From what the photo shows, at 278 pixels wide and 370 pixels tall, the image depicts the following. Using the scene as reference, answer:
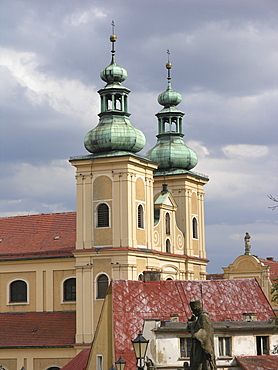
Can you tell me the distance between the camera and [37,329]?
50.7m

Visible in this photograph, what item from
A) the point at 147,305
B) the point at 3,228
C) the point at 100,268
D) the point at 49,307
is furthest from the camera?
the point at 3,228

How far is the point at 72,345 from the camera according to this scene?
48.6 m

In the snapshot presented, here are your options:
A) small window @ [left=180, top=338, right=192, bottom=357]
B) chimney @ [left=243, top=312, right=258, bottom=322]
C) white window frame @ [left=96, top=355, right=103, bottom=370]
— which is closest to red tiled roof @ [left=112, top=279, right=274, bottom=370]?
chimney @ [left=243, top=312, right=258, bottom=322]

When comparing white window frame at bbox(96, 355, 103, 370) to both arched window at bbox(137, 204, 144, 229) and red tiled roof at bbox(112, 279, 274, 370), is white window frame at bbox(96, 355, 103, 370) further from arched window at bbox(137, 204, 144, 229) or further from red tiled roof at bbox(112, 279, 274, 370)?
arched window at bbox(137, 204, 144, 229)

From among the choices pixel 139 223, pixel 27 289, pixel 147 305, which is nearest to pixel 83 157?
pixel 139 223

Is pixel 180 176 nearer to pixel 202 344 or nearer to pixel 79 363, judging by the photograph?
pixel 79 363

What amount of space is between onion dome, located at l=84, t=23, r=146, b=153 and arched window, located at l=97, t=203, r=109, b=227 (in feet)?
10.7

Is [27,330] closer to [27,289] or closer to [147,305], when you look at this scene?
[27,289]

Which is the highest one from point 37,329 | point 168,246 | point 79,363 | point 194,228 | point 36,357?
point 194,228

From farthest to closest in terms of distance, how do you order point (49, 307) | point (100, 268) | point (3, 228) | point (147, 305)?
point (3, 228) → point (49, 307) → point (100, 268) → point (147, 305)

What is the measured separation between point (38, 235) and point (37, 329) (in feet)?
21.1

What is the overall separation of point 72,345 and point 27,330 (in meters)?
3.56

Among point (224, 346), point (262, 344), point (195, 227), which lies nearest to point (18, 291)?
point (195, 227)

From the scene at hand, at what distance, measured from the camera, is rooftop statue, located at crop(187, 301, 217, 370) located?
13.9 metres
